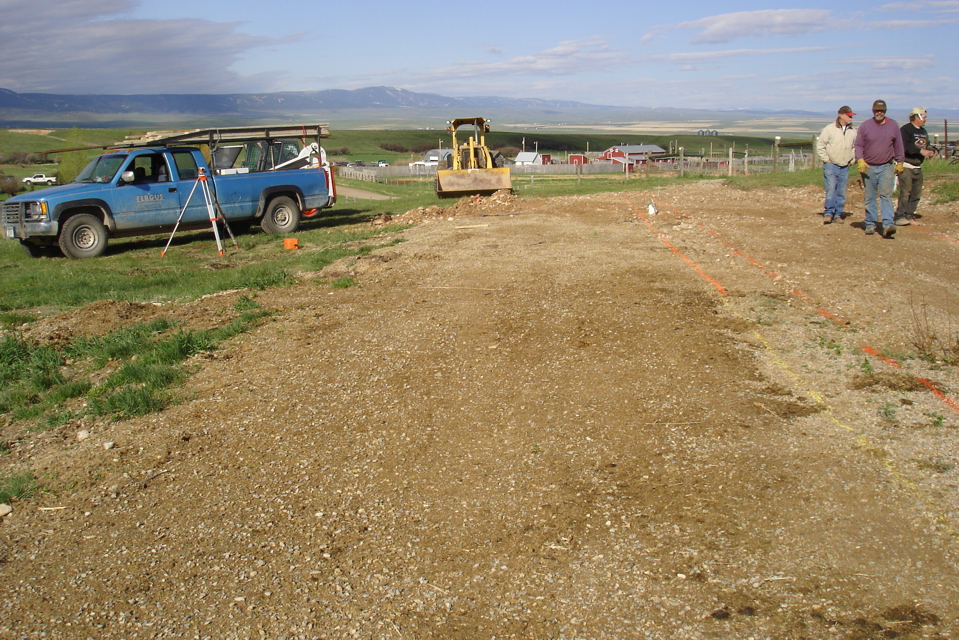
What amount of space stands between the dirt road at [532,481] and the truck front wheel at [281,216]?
870cm

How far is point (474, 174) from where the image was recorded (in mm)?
22312

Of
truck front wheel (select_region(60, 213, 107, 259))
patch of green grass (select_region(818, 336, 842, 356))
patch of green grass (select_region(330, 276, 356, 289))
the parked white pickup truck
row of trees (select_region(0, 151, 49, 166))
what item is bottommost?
patch of green grass (select_region(818, 336, 842, 356))

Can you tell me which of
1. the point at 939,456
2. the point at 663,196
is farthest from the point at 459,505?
the point at 663,196

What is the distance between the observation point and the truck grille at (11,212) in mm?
14227

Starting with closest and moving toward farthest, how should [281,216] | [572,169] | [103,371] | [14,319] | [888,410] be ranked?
[888,410] → [103,371] → [14,319] → [281,216] → [572,169]

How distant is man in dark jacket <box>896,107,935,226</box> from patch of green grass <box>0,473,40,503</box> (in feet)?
40.6

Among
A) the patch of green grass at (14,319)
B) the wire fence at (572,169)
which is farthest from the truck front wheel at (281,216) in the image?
the wire fence at (572,169)

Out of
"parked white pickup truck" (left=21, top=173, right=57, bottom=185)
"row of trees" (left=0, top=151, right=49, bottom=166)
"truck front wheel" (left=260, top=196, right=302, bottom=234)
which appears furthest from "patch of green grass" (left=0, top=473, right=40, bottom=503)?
"row of trees" (left=0, top=151, right=49, bottom=166)

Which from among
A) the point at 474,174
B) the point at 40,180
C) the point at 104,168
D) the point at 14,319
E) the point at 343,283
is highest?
the point at 40,180

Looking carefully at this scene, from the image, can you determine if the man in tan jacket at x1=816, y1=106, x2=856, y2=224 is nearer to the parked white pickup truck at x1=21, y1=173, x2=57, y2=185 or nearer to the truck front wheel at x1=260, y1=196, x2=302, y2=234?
the truck front wheel at x1=260, y1=196, x2=302, y2=234

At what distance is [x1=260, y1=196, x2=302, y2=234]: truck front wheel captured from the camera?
16.4 m

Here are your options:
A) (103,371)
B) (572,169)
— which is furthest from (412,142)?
(103,371)

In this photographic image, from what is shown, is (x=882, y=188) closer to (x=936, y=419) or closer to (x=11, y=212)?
(x=936, y=419)

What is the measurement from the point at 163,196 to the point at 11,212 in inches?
109
